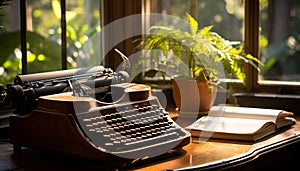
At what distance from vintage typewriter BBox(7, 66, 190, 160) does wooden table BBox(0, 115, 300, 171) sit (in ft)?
0.14

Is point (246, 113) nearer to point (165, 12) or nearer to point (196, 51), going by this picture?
point (196, 51)

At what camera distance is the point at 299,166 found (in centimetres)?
262

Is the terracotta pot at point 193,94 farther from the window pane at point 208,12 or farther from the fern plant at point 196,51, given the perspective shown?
the window pane at point 208,12

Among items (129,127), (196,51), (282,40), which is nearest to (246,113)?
(196,51)

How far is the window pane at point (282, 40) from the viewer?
380cm

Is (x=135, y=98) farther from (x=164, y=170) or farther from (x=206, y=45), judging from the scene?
(x=206, y=45)

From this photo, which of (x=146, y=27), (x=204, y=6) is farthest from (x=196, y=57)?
(x=204, y=6)

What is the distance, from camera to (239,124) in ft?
7.89

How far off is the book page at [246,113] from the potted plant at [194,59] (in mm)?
80

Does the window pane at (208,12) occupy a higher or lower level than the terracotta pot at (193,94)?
higher

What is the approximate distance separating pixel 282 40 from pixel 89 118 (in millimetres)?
3263

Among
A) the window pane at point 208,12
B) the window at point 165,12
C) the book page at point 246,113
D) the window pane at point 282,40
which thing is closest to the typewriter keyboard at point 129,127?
the book page at point 246,113

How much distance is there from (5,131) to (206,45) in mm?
957

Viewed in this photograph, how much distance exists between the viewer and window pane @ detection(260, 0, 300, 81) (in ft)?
12.5
